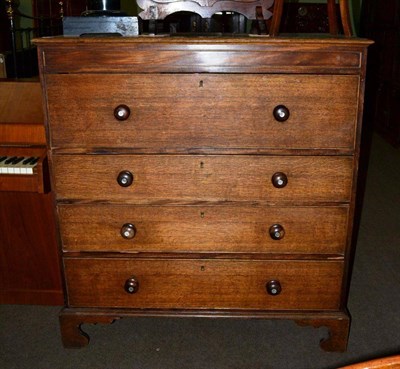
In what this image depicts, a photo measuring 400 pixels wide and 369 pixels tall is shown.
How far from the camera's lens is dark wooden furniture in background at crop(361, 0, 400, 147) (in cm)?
581

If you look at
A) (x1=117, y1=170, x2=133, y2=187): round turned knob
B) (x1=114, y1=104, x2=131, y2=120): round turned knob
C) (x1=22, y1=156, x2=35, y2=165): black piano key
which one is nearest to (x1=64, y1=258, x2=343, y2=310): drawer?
(x1=117, y1=170, x2=133, y2=187): round turned knob

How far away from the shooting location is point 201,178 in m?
1.94

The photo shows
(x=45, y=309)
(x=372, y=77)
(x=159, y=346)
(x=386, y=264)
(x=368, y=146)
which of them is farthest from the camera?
(x=372, y=77)

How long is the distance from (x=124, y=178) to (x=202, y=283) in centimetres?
55

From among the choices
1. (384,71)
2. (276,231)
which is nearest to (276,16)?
(276,231)

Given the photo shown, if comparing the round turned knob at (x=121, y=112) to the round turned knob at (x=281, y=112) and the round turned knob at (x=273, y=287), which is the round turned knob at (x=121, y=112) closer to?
the round turned knob at (x=281, y=112)

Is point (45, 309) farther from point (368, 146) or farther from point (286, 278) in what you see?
point (368, 146)

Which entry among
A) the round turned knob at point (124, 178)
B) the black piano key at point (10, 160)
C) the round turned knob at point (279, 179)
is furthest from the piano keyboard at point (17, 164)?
the round turned knob at point (279, 179)

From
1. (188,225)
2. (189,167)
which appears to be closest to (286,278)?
(188,225)

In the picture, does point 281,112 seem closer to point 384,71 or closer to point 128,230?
point 128,230

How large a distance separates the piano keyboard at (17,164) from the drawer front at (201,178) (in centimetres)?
23

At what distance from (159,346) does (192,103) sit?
1.10 metres

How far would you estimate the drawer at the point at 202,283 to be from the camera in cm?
208

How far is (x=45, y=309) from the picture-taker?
8.32ft
